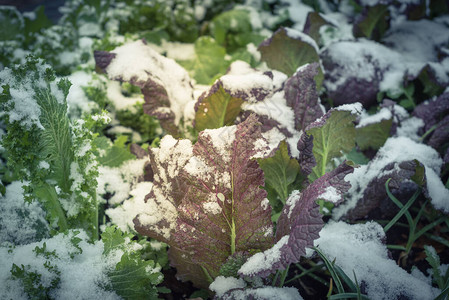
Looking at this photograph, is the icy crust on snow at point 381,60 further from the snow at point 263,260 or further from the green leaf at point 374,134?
the snow at point 263,260

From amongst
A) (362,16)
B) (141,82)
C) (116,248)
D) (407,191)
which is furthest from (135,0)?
(407,191)

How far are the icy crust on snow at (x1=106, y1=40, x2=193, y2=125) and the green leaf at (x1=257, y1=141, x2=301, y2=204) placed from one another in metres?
0.34

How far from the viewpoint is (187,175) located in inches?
32.8

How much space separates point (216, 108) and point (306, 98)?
27 centimetres

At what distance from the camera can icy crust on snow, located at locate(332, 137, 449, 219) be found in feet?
3.41

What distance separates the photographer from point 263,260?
0.78 m

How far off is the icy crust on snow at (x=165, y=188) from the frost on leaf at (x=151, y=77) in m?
0.20

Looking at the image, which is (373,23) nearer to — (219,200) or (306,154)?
(306,154)

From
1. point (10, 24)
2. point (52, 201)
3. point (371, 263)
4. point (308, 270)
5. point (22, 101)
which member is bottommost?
point (308, 270)

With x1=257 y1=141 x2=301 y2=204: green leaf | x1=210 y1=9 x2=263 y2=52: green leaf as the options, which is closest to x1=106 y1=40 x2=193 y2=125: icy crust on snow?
x1=257 y1=141 x2=301 y2=204: green leaf

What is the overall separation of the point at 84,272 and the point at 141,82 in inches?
21.2

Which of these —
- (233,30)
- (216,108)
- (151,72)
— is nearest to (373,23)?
(233,30)

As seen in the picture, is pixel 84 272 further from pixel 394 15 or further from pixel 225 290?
pixel 394 15

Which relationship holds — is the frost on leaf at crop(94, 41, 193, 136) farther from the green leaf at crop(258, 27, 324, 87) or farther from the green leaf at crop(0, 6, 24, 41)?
the green leaf at crop(0, 6, 24, 41)
